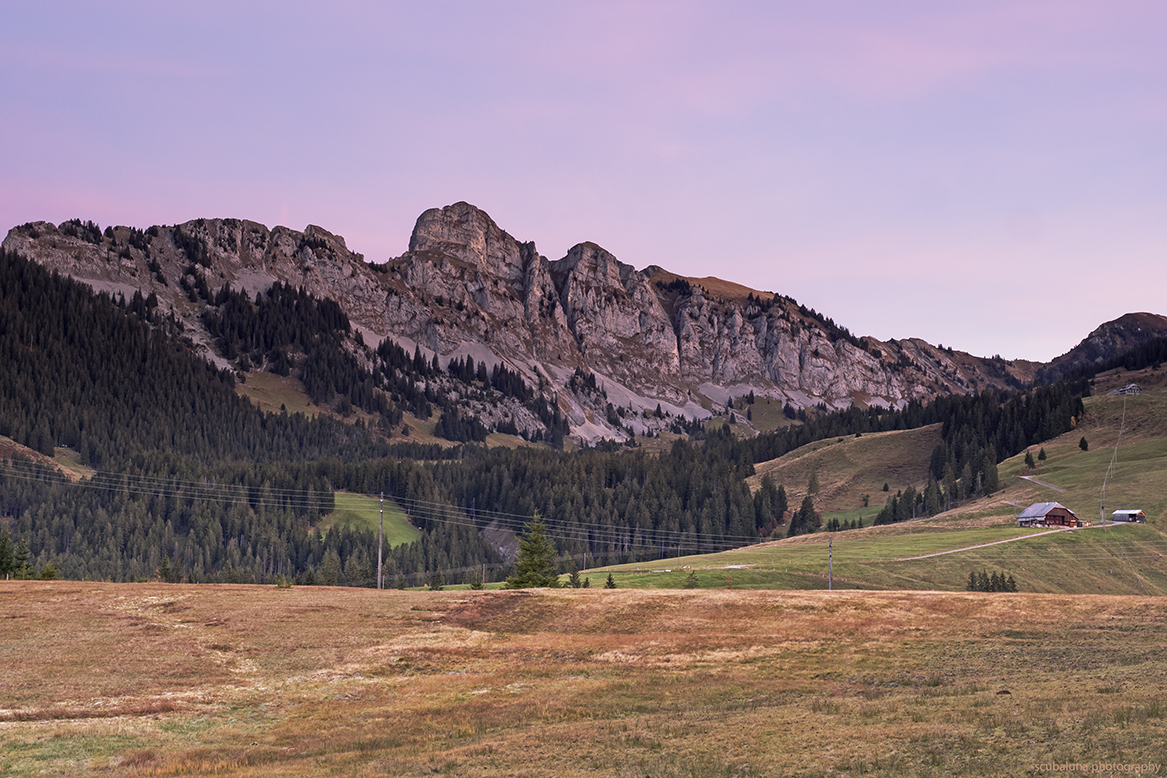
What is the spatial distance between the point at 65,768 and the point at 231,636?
26462mm

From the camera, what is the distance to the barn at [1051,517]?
167 meters

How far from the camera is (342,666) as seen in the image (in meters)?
51.2

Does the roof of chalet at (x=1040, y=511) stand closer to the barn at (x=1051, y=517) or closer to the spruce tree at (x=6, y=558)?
the barn at (x=1051, y=517)

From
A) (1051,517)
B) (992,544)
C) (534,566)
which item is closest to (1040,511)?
(1051,517)

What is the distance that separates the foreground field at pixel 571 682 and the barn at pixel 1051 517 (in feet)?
380

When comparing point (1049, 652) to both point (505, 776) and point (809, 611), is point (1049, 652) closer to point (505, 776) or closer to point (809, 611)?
point (809, 611)

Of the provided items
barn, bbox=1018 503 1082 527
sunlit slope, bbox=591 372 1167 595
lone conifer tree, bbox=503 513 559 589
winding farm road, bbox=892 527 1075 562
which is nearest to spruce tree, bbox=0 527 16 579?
lone conifer tree, bbox=503 513 559 589

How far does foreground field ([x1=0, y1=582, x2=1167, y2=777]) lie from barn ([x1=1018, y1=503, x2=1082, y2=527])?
11589cm

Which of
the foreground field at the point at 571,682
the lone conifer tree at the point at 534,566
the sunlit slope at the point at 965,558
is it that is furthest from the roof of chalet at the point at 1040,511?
the foreground field at the point at 571,682

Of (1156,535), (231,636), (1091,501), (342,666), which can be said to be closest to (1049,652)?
(342,666)

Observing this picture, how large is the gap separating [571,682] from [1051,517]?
151085mm

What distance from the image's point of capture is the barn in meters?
167

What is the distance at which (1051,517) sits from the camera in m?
168

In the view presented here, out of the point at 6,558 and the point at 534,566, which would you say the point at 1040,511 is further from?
the point at 6,558
